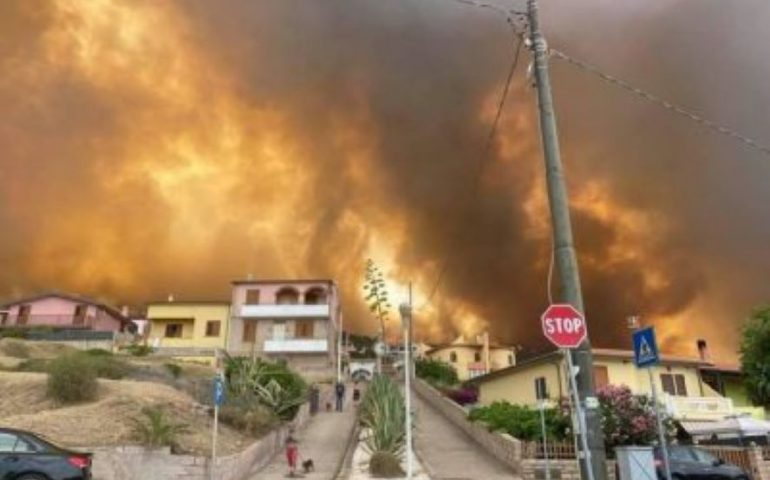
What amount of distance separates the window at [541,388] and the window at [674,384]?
6.51 meters

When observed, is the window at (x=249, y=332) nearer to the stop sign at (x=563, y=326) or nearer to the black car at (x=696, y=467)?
the black car at (x=696, y=467)

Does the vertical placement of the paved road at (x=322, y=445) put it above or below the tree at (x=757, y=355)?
below

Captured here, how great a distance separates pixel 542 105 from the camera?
33.1 ft

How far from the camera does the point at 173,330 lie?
70.4 meters

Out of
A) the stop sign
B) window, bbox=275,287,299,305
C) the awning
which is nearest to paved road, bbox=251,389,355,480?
the stop sign

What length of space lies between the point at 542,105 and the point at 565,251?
238 centimetres

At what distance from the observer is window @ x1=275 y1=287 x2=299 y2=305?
70438 millimetres

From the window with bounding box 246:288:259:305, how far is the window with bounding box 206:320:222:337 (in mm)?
3645

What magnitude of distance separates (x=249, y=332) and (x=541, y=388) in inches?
1437

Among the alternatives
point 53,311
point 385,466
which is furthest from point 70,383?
point 53,311

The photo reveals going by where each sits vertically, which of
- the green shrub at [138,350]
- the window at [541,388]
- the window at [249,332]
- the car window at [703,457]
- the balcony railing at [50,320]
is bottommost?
the car window at [703,457]

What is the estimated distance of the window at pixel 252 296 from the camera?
7019 cm

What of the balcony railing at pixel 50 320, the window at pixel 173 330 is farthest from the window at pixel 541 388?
the balcony railing at pixel 50 320

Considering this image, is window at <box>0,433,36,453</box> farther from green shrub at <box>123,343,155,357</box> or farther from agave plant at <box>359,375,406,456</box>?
green shrub at <box>123,343,155,357</box>
